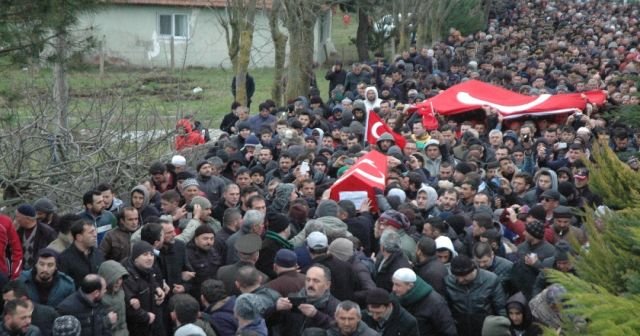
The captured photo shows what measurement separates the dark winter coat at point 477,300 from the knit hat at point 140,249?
2.44 meters

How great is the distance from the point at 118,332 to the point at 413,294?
2.26 meters

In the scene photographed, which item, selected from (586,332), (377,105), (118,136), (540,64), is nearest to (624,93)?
(377,105)

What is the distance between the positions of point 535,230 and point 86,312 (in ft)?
13.3

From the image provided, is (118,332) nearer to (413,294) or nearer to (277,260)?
(277,260)

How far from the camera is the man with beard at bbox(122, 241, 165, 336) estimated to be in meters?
8.75

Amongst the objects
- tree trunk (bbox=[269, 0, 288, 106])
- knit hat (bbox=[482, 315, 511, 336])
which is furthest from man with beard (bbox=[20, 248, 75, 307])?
tree trunk (bbox=[269, 0, 288, 106])

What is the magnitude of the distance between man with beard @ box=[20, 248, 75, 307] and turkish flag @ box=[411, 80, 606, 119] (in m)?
12.4

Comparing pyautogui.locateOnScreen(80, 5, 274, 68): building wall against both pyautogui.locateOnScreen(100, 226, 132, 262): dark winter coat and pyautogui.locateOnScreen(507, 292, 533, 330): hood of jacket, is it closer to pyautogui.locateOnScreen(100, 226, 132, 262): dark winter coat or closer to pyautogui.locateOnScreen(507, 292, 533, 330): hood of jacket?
pyautogui.locateOnScreen(100, 226, 132, 262): dark winter coat

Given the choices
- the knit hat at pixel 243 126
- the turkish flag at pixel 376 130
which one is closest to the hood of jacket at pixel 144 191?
the knit hat at pixel 243 126

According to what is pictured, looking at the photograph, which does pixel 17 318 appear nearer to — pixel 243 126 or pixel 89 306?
pixel 89 306

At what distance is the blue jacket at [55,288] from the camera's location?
849 cm

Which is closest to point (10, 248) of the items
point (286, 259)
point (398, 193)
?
point (286, 259)

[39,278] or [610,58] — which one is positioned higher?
[39,278]

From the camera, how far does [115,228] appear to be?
10.2m
